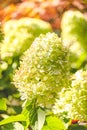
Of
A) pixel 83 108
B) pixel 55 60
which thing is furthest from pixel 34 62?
pixel 83 108

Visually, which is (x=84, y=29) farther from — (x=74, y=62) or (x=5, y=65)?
(x=5, y=65)

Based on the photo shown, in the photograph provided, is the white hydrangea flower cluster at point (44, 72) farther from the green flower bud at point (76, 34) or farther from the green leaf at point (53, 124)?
the green flower bud at point (76, 34)

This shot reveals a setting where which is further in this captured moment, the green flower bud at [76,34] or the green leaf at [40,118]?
the green flower bud at [76,34]

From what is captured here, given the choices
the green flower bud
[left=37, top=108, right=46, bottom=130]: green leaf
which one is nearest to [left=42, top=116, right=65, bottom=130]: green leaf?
[left=37, top=108, right=46, bottom=130]: green leaf

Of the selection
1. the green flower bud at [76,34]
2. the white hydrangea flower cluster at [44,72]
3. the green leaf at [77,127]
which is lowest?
the green leaf at [77,127]

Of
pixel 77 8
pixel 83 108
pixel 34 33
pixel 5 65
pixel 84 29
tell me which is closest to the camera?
pixel 83 108

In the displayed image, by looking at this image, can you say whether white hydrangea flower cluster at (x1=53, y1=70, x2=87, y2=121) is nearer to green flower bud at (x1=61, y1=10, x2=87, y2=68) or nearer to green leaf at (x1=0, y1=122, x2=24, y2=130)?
green leaf at (x1=0, y1=122, x2=24, y2=130)

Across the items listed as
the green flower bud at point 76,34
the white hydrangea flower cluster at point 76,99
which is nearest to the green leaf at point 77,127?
the white hydrangea flower cluster at point 76,99
